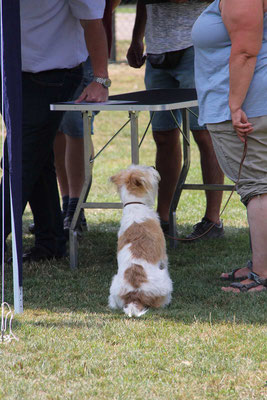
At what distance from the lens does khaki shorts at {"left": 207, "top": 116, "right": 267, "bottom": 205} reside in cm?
420

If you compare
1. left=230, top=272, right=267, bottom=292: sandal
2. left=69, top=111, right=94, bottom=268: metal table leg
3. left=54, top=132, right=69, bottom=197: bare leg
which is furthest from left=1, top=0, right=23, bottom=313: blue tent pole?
left=54, top=132, right=69, bottom=197: bare leg

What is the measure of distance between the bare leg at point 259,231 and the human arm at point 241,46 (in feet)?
1.38

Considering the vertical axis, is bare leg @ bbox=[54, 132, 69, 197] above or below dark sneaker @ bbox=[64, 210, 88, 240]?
above

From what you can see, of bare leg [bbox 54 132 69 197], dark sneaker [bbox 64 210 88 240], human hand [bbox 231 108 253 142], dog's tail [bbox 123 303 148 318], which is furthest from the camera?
bare leg [bbox 54 132 69 197]

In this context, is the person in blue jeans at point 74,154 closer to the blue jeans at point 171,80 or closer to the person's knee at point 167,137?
the blue jeans at point 171,80

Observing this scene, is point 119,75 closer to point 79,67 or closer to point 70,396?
point 79,67

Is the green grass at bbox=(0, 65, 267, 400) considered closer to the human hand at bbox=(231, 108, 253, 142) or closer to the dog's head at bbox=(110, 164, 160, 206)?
the dog's head at bbox=(110, 164, 160, 206)

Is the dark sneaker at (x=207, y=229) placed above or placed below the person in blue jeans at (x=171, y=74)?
below

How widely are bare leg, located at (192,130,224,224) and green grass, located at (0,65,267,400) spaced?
1.98 feet

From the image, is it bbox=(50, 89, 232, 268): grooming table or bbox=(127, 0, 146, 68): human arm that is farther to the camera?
bbox=(127, 0, 146, 68): human arm

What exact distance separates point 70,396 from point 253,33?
83.4 inches

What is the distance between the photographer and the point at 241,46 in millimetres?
3982

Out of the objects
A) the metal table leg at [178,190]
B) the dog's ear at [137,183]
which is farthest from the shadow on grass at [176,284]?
the dog's ear at [137,183]

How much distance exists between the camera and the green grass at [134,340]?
3041mm
